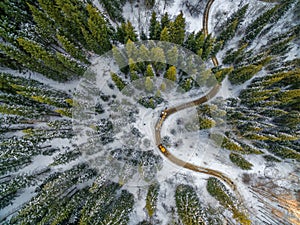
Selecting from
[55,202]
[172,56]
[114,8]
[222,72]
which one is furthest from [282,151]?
[114,8]

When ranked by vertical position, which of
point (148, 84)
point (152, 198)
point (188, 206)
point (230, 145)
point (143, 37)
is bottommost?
point (152, 198)

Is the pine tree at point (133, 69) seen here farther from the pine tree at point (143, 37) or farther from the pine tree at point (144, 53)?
the pine tree at point (143, 37)

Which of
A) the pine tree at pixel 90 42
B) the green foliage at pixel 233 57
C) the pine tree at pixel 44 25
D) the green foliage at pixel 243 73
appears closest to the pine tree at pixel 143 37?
the pine tree at pixel 90 42

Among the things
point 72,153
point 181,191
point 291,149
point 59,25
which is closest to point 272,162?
point 291,149

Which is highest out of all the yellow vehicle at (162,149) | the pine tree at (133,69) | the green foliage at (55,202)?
the pine tree at (133,69)

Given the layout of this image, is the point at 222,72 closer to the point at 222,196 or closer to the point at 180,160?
the point at 180,160

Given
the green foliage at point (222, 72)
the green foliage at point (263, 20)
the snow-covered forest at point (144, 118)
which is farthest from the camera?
the green foliage at point (263, 20)

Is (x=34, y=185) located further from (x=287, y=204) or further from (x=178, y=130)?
(x=287, y=204)
